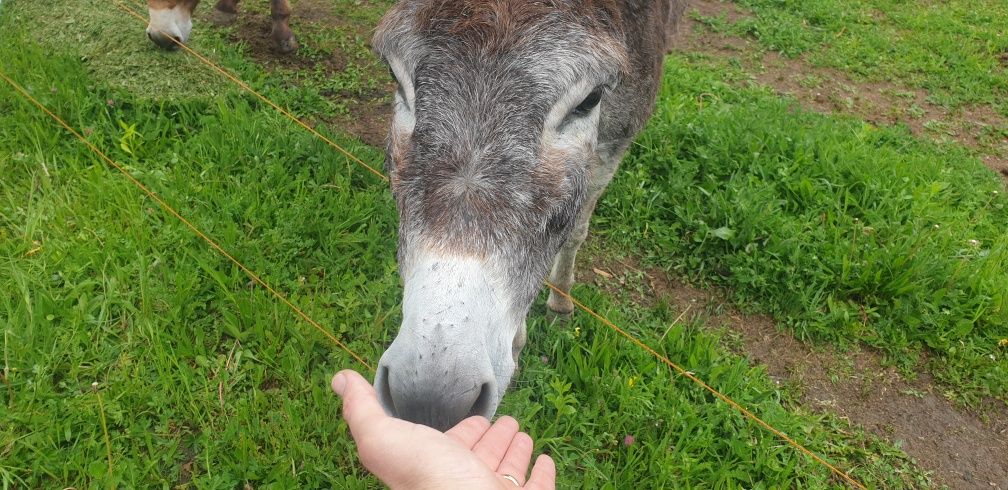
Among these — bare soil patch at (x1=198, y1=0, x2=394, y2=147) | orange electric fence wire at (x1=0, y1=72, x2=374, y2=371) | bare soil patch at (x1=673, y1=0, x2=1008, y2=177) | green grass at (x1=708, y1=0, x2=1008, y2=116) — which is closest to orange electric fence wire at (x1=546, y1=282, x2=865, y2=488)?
orange electric fence wire at (x1=0, y1=72, x2=374, y2=371)

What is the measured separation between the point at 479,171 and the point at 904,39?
281 inches

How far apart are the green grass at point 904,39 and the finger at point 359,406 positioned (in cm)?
624

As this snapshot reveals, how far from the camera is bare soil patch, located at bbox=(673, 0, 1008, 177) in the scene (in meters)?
5.14

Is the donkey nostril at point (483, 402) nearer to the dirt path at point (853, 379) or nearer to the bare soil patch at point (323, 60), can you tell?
the dirt path at point (853, 379)

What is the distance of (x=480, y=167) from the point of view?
160 centimetres

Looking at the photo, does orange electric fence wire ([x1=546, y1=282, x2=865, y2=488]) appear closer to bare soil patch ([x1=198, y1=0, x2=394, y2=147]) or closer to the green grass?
bare soil patch ([x1=198, y1=0, x2=394, y2=147])

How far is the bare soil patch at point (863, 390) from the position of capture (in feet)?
9.54

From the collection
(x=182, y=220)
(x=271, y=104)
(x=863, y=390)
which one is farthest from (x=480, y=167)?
(x=271, y=104)

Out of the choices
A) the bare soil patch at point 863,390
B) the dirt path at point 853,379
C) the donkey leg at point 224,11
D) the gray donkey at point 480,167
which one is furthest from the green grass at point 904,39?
the gray donkey at point 480,167

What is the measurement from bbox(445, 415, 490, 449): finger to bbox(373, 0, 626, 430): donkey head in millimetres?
32

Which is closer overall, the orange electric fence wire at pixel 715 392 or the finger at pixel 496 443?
the finger at pixel 496 443

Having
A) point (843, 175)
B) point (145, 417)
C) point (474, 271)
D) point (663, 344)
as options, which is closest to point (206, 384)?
point (145, 417)

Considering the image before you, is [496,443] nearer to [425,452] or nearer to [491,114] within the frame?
[425,452]

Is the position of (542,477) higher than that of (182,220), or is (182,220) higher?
(542,477)
